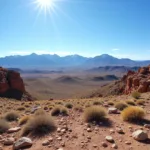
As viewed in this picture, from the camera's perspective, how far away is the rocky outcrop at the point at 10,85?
5822cm

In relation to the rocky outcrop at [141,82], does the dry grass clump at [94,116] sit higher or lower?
higher

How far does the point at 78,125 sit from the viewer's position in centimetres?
1034

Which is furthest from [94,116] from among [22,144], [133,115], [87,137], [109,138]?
[22,144]

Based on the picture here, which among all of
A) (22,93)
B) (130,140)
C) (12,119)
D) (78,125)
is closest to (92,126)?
(78,125)

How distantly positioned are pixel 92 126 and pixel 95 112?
2.82 feet

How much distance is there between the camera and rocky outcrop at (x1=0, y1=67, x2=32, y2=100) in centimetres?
5822

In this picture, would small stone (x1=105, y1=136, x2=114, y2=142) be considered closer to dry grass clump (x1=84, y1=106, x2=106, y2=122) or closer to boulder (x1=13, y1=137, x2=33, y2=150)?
dry grass clump (x1=84, y1=106, x2=106, y2=122)

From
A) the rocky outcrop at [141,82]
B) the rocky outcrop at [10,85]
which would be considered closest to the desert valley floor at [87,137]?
the rocky outcrop at [141,82]

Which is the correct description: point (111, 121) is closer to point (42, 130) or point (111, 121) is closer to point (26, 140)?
point (42, 130)

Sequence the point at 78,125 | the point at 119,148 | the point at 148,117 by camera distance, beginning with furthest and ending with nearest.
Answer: the point at 148,117 → the point at 78,125 → the point at 119,148

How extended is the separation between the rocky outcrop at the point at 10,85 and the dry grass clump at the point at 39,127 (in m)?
49.3

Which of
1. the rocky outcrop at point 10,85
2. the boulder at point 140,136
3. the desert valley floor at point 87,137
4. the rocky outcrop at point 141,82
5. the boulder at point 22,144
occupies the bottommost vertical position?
the rocky outcrop at point 10,85

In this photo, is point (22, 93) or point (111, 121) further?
point (22, 93)

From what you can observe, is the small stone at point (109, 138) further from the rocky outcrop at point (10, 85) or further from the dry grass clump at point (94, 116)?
the rocky outcrop at point (10, 85)
